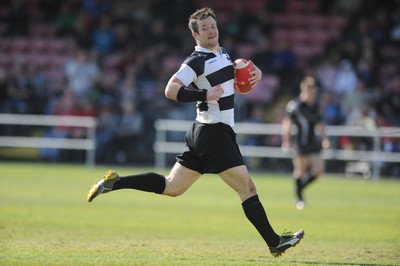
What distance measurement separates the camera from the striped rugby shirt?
Result: 8.90 meters

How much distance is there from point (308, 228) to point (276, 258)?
11.4 ft

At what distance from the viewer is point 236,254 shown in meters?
9.40

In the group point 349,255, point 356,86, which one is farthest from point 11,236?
point 356,86

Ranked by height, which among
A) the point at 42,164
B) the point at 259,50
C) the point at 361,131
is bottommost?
the point at 42,164

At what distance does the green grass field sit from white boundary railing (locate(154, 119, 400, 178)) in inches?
51.9

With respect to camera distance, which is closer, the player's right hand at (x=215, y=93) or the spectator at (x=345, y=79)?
the player's right hand at (x=215, y=93)

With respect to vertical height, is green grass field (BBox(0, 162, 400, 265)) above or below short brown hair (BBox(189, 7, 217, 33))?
below

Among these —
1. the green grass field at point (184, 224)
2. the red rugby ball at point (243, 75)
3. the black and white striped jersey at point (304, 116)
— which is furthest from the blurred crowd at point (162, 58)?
the red rugby ball at point (243, 75)

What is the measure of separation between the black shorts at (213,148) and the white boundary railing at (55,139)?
15.3 meters

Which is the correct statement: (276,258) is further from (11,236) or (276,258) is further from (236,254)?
(11,236)

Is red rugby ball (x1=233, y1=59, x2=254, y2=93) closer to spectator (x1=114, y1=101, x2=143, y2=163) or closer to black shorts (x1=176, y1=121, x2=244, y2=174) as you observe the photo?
black shorts (x1=176, y1=121, x2=244, y2=174)

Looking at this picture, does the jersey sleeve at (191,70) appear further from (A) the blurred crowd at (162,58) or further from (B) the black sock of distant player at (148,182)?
(A) the blurred crowd at (162,58)

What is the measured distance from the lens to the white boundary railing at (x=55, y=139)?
24.2 meters

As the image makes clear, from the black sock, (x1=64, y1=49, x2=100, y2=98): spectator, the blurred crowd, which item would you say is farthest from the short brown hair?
(x1=64, y1=49, x2=100, y2=98): spectator
